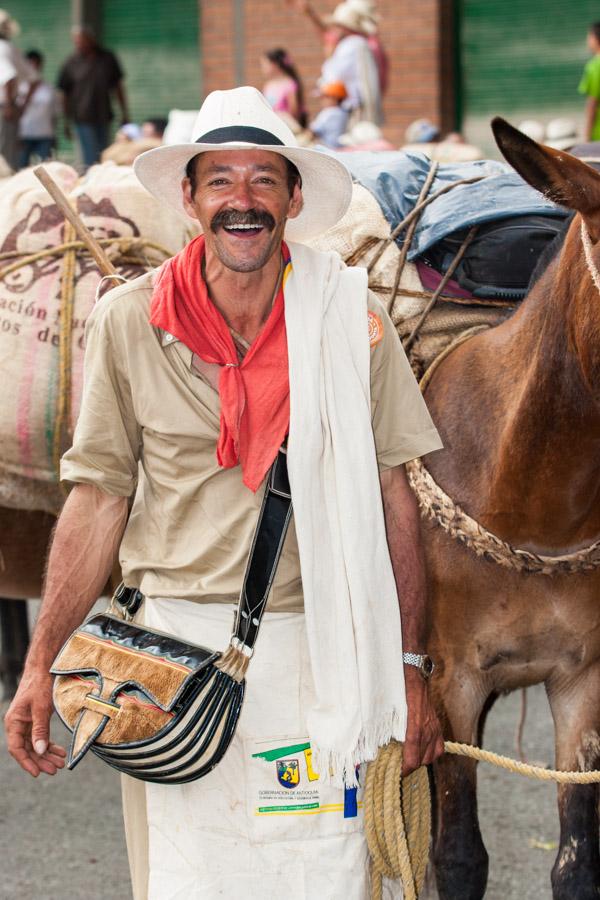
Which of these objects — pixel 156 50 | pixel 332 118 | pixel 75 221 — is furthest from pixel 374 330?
pixel 156 50

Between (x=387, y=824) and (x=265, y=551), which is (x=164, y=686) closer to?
(x=265, y=551)

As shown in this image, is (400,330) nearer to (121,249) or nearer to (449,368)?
(449,368)

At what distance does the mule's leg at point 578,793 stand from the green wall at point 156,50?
11331 millimetres

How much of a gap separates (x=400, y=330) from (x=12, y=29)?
30.0 feet

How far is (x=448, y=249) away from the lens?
354 centimetres

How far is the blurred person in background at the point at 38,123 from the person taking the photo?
40.3 ft

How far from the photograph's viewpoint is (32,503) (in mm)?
4078

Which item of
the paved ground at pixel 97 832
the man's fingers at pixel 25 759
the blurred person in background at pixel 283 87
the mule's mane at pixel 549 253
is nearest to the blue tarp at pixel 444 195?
the mule's mane at pixel 549 253

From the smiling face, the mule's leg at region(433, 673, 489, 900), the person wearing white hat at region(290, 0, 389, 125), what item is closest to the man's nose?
the smiling face

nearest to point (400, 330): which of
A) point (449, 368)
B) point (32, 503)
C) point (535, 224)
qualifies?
point (449, 368)

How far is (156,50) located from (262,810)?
41.2 feet

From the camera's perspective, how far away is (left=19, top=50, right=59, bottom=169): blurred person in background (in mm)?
12289

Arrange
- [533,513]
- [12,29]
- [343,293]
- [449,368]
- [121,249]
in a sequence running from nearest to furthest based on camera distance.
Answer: [343,293]
[533,513]
[449,368]
[121,249]
[12,29]

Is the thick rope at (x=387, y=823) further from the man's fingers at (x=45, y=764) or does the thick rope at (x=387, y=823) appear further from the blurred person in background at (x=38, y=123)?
the blurred person in background at (x=38, y=123)
